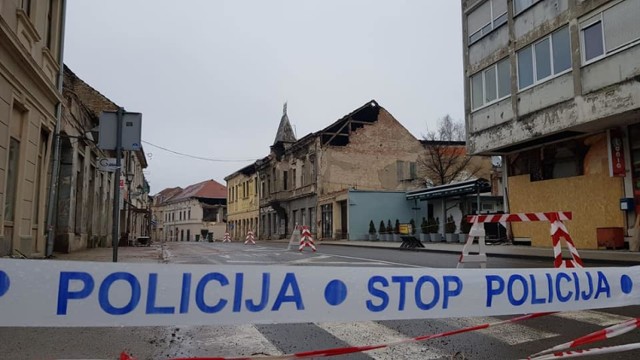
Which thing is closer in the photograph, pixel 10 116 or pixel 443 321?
pixel 443 321

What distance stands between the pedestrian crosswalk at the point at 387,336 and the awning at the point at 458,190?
19968 mm

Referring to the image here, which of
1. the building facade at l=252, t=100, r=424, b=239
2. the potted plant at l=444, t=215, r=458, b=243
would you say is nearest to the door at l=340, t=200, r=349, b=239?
the building facade at l=252, t=100, r=424, b=239

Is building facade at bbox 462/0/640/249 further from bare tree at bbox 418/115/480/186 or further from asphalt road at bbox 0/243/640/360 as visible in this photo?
bare tree at bbox 418/115/480/186

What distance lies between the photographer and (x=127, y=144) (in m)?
7.89

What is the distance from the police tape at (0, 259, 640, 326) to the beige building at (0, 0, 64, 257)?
27.0 feet

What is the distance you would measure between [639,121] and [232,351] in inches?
622

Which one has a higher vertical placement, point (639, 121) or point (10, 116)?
point (639, 121)

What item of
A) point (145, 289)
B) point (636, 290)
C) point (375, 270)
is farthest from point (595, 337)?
point (145, 289)

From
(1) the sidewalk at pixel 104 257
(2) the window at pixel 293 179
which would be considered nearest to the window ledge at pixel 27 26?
(1) the sidewalk at pixel 104 257

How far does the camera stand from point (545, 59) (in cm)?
1838

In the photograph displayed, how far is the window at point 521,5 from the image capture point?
19438 millimetres

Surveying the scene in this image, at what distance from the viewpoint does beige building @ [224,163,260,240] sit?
60188mm

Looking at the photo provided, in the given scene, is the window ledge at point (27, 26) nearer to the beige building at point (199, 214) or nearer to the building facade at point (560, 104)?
the building facade at point (560, 104)

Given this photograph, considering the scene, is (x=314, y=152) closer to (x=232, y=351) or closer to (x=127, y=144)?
(x=127, y=144)
